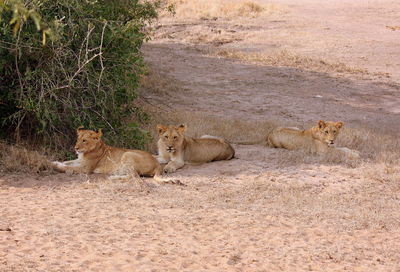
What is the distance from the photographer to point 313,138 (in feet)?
33.3

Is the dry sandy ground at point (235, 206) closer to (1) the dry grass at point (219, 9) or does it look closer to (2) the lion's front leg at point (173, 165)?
(2) the lion's front leg at point (173, 165)

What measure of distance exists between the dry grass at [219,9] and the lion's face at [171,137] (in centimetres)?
1772

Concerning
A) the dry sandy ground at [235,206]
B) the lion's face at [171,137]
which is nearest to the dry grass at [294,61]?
the dry sandy ground at [235,206]

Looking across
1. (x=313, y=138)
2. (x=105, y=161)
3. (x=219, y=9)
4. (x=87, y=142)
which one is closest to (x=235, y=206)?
(x=105, y=161)

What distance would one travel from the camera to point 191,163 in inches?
363

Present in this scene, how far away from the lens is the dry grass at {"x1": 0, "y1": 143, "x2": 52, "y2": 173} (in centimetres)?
825

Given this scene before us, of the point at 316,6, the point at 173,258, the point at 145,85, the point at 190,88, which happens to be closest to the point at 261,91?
the point at 190,88

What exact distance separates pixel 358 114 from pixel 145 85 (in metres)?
5.02

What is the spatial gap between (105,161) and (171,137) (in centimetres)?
110

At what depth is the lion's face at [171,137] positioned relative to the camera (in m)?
8.96

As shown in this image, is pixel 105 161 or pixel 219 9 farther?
pixel 219 9

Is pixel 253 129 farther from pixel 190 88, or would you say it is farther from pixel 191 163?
pixel 190 88

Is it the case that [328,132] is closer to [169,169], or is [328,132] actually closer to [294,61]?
[169,169]

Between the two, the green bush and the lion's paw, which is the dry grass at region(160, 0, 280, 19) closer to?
the green bush
